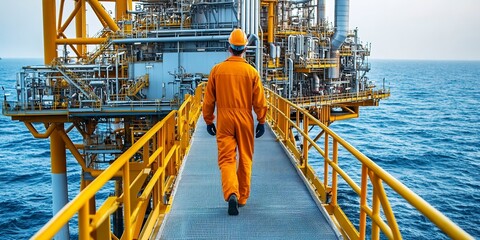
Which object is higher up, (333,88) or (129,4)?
(129,4)

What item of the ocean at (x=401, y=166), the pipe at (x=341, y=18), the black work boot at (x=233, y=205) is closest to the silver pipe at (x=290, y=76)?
the pipe at (x=341, y=18)

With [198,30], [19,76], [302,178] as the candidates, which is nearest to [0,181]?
[19,76]

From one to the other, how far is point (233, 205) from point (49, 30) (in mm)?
18420

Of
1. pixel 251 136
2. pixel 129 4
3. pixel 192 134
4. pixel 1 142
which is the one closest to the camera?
pixel 251 136

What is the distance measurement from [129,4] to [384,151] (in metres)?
18.2

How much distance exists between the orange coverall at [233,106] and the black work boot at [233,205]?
41 millimetres

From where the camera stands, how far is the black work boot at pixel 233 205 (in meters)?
4.72

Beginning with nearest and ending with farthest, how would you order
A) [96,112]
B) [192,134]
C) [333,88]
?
[192,134] < [96,112] < [333,88]

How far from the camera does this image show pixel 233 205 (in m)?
4.75

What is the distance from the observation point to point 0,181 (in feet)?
76.8

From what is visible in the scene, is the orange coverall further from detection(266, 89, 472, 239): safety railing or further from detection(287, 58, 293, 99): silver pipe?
detection(287, 58, 293, 99): silver pipe

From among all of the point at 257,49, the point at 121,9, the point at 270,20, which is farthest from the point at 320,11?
the point at 121,9

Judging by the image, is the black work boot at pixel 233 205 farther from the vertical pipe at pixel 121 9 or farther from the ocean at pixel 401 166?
the vertical pipe at pixel 121 9

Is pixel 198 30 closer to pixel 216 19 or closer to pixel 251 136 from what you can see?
pixel 216 19
